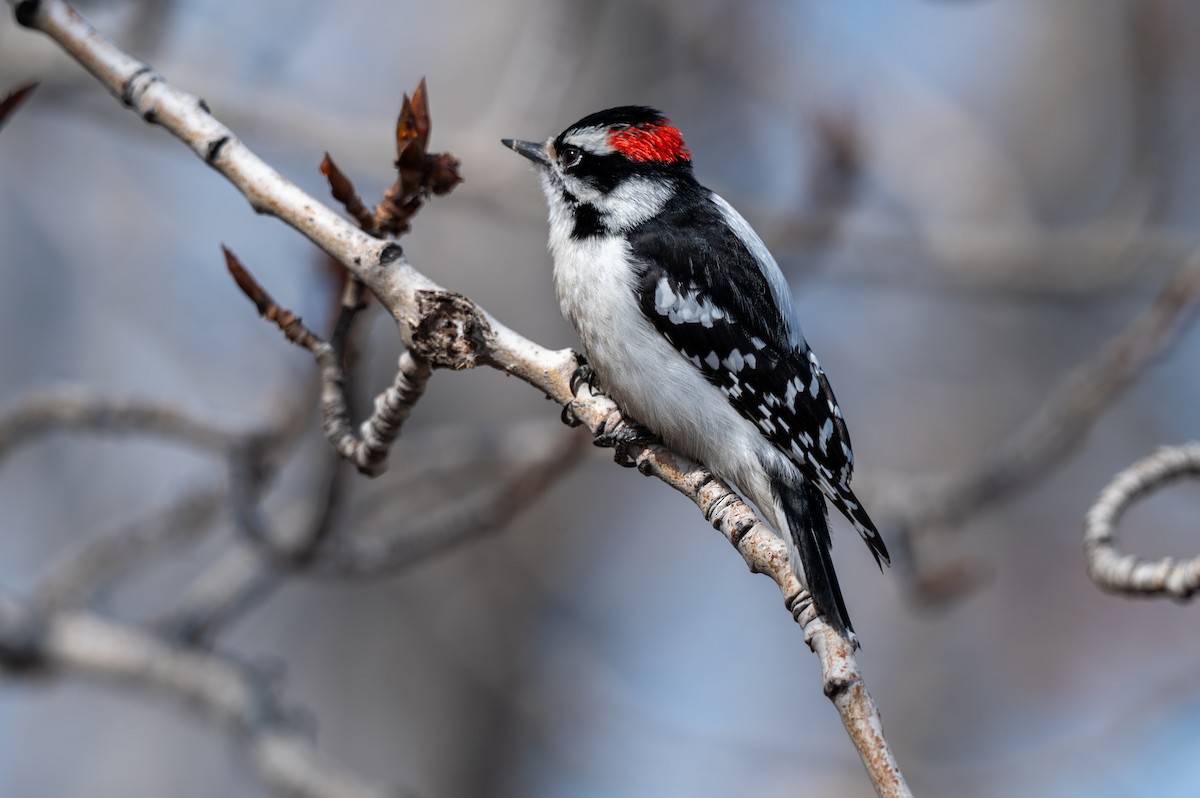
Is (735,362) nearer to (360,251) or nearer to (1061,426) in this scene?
(360,251)

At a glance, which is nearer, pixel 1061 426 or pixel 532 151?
pixel 532 151

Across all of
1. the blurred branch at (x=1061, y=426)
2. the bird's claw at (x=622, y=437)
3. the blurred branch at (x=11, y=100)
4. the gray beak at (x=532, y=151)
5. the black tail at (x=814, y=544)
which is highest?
the gray beak at (x=532, y=151)

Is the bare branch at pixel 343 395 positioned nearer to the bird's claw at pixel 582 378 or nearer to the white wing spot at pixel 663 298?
the bird's claw at pixel 582 378

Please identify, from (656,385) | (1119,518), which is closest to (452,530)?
(656,385)

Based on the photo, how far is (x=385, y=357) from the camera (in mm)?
7074

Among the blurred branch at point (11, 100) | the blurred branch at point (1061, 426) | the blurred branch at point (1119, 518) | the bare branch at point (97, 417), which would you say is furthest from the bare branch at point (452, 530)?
the blurred branch at point (11, 100)

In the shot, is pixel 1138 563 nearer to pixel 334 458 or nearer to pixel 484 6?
pixel 334 458

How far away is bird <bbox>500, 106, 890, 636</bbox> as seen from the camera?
10.8 ft

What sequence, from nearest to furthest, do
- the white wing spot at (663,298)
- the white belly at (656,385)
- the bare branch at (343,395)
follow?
the bare branch at (343,395) < the white belly at (656,385) < the white wing spot at (663,298)

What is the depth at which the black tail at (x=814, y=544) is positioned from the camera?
102 inches

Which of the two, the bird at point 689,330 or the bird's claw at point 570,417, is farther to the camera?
the bird at point 689,330

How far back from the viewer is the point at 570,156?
12.4 feet

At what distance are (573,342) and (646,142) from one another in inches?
128

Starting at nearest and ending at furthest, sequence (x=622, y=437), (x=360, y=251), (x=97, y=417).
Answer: (x=360, y=251) → (x=622, y=437) → (x=97, y=417)
